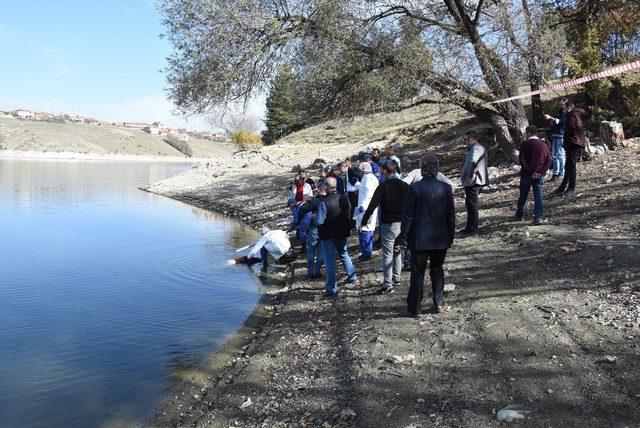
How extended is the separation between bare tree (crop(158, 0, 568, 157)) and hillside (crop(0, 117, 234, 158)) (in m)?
120

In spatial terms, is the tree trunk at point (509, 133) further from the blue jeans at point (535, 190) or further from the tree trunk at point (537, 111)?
the blue jeans at point (535, 190)

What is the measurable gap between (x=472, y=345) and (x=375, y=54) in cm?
1087

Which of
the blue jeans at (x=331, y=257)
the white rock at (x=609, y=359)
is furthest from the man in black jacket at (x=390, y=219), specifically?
the white rock at (x=609, y=359)

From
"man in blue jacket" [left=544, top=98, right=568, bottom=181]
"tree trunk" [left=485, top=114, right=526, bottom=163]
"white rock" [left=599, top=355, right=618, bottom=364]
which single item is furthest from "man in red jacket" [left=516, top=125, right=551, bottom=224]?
"tree trunk" [left=485, top=114, right=526, bottom=163]

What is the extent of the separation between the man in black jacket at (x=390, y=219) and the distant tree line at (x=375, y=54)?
715cm

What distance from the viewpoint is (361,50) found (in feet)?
49.2

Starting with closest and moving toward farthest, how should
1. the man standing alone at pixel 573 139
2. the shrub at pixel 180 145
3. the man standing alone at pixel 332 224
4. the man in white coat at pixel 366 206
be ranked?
the man standing alone at pixel 332 224 → the man in white coat at pixel 366 206 → the man standing alone at pixel 573 139 → the shrub at pixel 180 145

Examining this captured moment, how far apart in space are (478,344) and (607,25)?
1526cm

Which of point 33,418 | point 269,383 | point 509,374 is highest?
point 509,374

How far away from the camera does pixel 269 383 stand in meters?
5.95

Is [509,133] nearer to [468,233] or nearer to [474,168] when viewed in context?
[468,233]

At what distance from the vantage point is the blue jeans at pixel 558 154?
12.5 m

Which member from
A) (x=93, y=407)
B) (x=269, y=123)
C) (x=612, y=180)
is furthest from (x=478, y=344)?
(x=269, y=123)

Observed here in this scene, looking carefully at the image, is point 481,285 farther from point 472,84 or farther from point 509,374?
point 472,84
